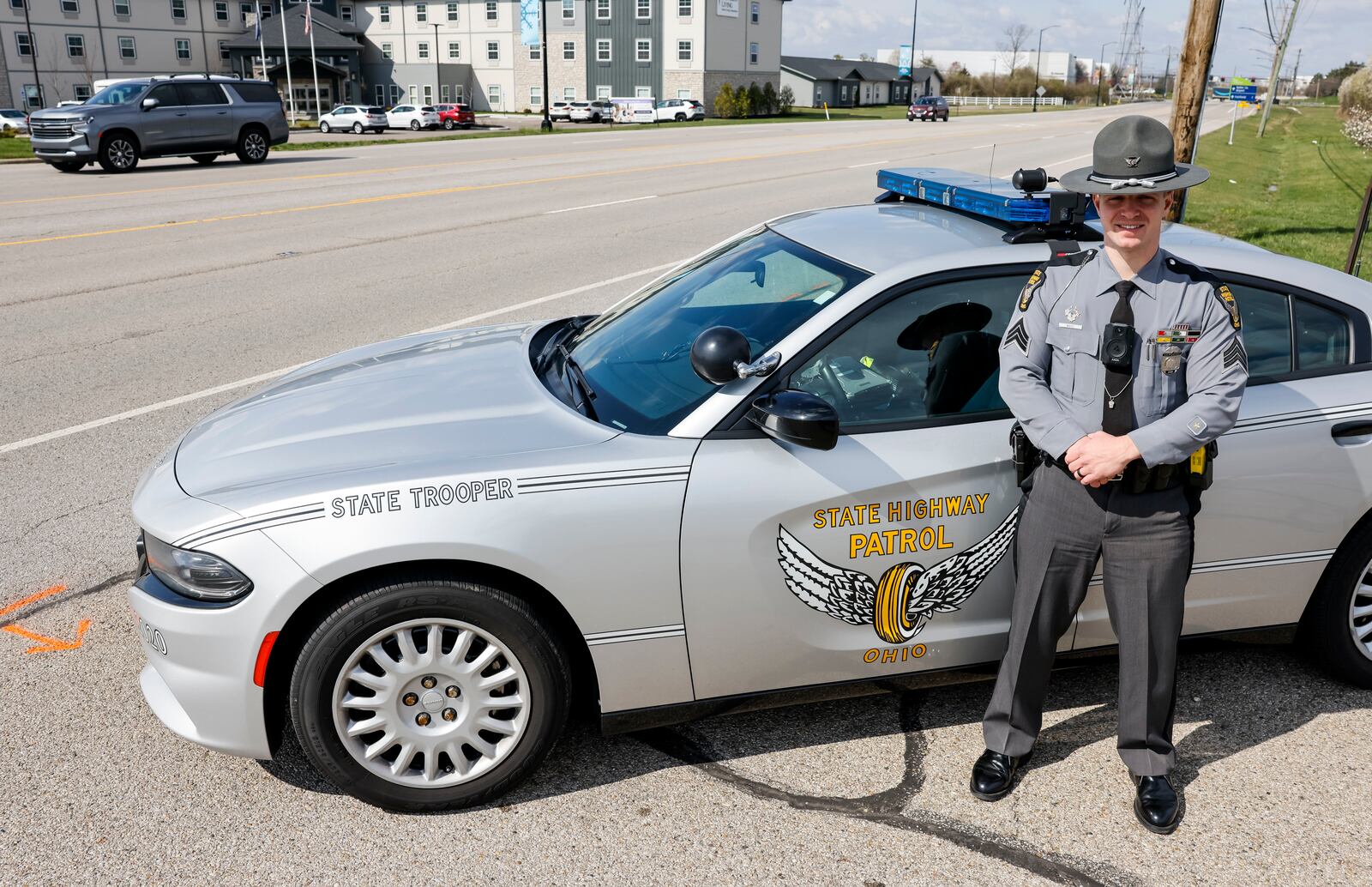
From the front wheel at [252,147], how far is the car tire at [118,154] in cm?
232

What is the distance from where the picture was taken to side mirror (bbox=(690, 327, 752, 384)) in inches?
123

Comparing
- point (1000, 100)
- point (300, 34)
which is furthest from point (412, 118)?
point (1000, 100)

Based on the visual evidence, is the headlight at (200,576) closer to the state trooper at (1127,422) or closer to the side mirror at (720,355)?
the side mirror at (720,355)

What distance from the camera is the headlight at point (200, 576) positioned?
114 inches

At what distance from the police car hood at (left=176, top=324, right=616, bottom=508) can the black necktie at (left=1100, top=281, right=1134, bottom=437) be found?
52.8 inches

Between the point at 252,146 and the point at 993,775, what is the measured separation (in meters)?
25.0

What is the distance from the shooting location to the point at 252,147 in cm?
2467

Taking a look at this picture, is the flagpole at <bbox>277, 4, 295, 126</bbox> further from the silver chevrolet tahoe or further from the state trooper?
the state trooper

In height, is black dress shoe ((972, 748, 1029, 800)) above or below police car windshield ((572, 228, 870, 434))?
below

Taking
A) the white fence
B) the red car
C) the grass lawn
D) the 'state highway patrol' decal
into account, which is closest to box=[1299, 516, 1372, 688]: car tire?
the 'state highway patrol' decal

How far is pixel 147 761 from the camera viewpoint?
3346 millimetres

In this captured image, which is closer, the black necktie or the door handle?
the black necktie

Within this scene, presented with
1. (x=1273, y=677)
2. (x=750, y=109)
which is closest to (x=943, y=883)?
(x=1273, y=677)

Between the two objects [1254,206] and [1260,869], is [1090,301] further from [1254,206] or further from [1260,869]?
[1254,206]
